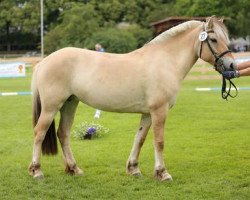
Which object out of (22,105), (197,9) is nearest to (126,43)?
(197,9)

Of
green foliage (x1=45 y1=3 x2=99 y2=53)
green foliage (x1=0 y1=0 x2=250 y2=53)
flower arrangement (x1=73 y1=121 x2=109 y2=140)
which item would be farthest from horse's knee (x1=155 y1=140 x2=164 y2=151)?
green foliage (x1=45 y1=3 x2=99 y2=53)

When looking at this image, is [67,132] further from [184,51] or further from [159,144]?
[184,51]

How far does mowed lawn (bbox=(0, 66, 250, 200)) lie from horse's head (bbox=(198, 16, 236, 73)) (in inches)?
65.2

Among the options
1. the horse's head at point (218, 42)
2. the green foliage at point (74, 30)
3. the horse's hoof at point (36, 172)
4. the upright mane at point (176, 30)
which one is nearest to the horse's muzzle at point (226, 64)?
the horse's head at point (218, 42)

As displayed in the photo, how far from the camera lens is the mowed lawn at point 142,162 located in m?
6.06

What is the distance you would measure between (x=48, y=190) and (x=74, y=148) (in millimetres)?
2860

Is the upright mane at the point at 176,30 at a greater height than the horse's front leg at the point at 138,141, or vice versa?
the upright mane at the point at 176,30

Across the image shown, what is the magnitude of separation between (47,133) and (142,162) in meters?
1.77

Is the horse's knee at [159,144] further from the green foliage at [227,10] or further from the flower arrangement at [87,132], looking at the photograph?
the green foliage at [227,10]

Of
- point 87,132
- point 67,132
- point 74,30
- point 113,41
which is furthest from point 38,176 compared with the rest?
point 74,30

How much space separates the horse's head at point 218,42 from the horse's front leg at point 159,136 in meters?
0.99

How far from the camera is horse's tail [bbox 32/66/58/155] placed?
6.82 m

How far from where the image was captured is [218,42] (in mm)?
6246

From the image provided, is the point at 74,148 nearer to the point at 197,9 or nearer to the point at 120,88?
the point at 120,88
